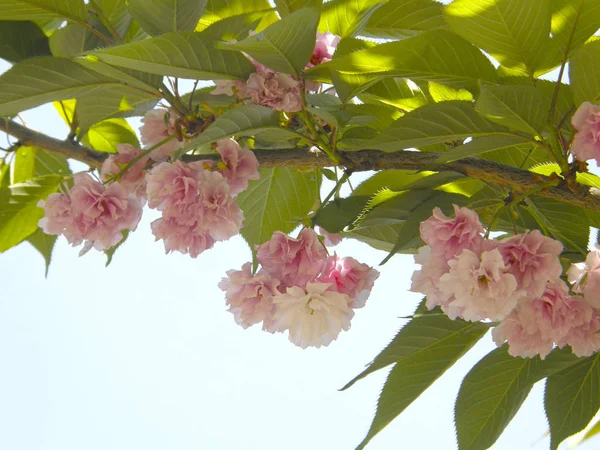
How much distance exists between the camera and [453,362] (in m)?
0.92

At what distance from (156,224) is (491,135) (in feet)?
1.14

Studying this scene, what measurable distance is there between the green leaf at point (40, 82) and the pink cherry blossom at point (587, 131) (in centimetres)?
50

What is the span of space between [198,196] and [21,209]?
0.40 m

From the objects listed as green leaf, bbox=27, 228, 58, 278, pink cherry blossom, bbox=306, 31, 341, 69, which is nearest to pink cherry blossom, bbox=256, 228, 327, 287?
pink cherry blossom, bbox=306, 31, 341, 69

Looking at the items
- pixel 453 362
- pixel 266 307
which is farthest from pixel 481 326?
pixel 266 307

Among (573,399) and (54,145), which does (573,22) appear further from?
(54,145)

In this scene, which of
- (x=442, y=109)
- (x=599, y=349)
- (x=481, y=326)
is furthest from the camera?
(x=481, y=326)

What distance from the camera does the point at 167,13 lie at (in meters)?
0.79

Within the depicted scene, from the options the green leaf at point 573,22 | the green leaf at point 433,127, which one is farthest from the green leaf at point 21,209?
the green leaf at point 573,22

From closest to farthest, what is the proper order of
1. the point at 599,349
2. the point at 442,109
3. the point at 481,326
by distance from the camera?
the point at 442,109
the point at 599,349
the point at 481,326

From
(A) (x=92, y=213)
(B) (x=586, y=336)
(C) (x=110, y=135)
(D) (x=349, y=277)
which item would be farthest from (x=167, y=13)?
(B) (x=586, y=336)

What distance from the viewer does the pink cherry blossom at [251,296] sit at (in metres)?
0.77

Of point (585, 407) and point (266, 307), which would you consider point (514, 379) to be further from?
point (266, 307)

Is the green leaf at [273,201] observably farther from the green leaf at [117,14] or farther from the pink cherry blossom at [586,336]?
the pink cherry blossom at [586,336]
